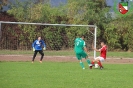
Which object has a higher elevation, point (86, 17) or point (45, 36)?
point (86, 17)

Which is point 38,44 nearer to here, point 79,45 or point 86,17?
point 79,45

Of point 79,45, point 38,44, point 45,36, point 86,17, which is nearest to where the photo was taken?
point 79,45

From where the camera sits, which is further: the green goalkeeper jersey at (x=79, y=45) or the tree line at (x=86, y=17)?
the tree line at (x=86, y=17)

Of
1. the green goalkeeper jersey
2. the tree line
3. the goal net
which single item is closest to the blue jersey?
the goal net

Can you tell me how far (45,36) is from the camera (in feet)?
122

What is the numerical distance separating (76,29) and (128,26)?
37.4 feet

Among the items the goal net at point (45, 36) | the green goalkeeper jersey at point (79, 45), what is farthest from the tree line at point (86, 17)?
the green goalkeeper jersey at point (79, 45)

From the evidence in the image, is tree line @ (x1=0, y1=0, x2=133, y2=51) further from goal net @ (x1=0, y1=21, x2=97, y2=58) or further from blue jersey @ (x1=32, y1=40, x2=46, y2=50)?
blue jersey @ (x1=32, y1=40, x2=46, y2=50)

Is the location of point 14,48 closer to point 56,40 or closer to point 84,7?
point 56,40

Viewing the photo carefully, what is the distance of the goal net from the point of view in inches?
1382

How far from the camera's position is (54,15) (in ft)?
155

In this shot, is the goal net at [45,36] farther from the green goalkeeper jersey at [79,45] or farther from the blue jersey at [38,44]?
the green goalkeeper jersey at [79,45]

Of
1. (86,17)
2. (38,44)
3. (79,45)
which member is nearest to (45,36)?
(38,44)

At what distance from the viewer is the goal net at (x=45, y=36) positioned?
35.1 metres
